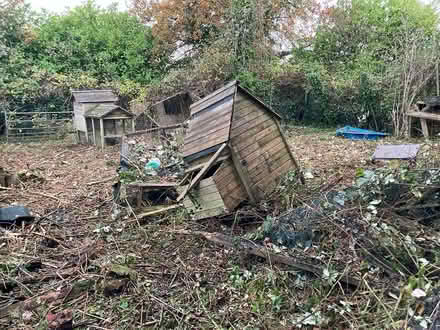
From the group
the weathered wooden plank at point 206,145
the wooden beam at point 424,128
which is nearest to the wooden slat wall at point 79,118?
the weathered wooden plank at point 206,145

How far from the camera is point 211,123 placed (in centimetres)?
534

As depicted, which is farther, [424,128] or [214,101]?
[424,128]

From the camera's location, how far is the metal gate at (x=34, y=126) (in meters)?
13.0

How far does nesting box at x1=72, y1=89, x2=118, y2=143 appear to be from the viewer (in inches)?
471

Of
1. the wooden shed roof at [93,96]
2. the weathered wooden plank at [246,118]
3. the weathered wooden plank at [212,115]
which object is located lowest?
the weathered wooden plank at [246,118]

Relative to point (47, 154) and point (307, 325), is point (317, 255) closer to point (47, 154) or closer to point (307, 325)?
point (307, 325)

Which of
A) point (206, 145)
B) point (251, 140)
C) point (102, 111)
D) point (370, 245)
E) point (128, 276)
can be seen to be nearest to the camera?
point (370, 245)

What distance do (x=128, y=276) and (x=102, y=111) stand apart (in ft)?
28.1

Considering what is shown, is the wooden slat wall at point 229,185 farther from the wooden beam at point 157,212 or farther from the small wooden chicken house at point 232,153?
the wooden beam at point 157,212

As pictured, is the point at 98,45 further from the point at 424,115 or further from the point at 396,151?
the point at 396,151

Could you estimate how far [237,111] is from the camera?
17.1 feet

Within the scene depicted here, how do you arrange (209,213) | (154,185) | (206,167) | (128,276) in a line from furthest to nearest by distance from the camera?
(154,185) → (209,213) → (206,167) → (128,276)

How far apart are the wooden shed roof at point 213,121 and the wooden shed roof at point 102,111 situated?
6.09 metres

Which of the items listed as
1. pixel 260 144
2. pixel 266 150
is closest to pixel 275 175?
pixel 266 150
